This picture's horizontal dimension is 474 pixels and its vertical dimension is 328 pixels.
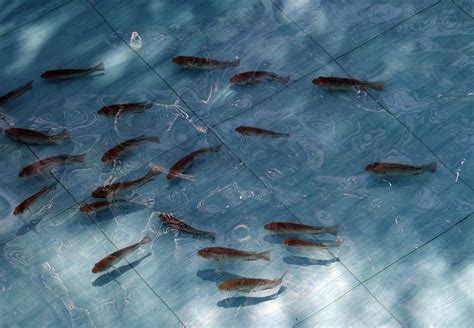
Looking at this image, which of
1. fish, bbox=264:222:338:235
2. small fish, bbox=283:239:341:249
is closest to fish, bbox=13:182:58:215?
fish, bbox=264:222:338:235

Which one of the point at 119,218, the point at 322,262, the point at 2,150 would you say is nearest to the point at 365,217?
the point at 322,262

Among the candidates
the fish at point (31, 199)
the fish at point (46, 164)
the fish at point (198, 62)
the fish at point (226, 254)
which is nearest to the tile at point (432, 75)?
the fish at point (198, 62)

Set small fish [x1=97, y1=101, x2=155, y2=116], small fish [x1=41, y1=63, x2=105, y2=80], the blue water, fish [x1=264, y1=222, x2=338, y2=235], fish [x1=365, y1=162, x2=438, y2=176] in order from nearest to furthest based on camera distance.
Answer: the blue water, fish [x1=264, y1=222, x2=338, y2=235], fish [x1=365, y1=162, x2=438, y2=176], small fish [x1=97, y1=101, x2=155, y2=116], small fish [x1=41, y1=63, x2=105, y2=80]

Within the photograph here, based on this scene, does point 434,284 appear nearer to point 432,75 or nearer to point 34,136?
point 432,75

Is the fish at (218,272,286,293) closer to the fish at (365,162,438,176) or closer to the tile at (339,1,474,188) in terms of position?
the fish at (365,162,438,176)

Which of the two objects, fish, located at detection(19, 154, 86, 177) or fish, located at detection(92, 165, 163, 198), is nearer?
fish, located at detection(92, 165, 163, 198)

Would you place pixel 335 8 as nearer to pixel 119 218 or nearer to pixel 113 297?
pixel 119 218

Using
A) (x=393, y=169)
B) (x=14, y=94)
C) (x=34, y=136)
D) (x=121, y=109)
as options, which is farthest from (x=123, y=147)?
(x=393, y=169)
